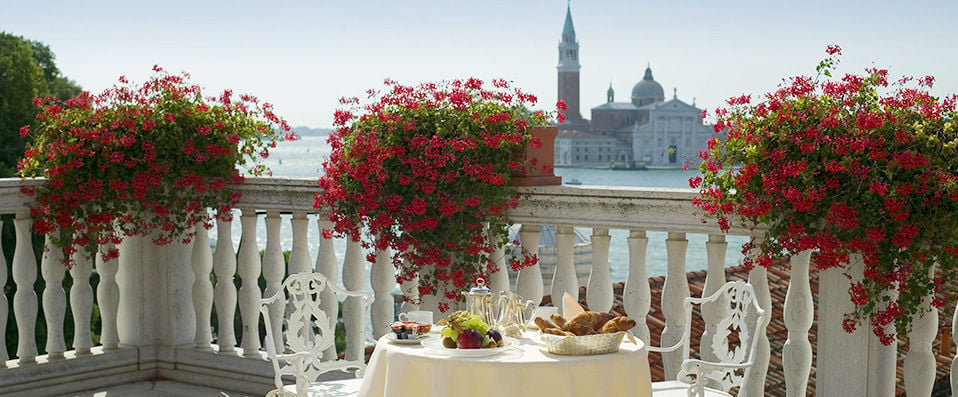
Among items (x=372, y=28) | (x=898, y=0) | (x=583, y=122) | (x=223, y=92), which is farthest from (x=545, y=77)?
(x=223, y=92)

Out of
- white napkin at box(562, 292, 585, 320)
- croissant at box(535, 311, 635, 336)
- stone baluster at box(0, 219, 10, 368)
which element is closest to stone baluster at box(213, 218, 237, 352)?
stone baluster at box(0, 219, 10, 368)

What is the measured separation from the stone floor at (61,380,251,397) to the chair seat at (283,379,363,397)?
5.55 ft

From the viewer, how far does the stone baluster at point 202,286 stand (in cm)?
625

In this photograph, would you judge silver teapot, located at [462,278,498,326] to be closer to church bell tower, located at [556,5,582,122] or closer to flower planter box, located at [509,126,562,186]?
flower planter box, located at [509,126,562,186]

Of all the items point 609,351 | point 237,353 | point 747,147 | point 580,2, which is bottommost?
point 237,353

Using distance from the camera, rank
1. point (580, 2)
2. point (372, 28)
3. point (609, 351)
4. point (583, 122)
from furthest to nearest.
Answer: point (580, 2), point (583, 122), point (372, 28), point (609, 351)

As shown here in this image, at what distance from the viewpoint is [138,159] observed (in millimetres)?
5914

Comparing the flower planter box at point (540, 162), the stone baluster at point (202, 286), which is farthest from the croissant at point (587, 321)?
the stone baluster at point (202, 286)

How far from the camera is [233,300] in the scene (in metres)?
6.15

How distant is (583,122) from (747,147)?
82026 millimetres

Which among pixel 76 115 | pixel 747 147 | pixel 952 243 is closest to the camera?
pixel 952 243

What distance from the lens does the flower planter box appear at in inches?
208

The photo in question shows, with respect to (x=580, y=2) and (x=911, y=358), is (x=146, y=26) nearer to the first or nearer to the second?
(x=580, y=2)

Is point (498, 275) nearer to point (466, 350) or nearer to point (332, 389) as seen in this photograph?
point (332, 389)
